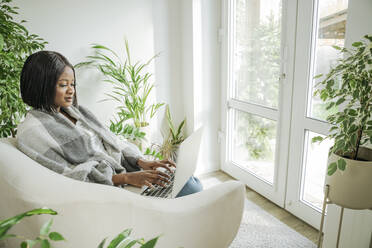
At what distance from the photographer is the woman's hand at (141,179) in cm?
130

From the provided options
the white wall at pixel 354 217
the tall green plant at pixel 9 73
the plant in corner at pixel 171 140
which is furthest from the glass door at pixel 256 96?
the tall green plant at pixel 9 73

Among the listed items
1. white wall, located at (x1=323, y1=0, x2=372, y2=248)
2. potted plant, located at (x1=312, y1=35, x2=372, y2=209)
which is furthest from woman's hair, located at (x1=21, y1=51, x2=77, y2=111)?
white wall, located at (x1=323, y1=0, x2=372, y2=248)

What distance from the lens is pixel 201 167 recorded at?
2873mm

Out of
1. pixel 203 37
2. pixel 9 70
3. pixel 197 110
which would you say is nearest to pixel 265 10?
pixel 203 37

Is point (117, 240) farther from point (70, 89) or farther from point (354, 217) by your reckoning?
point (354, 217)

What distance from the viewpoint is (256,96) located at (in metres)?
2.37

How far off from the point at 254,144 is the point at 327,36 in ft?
3.54

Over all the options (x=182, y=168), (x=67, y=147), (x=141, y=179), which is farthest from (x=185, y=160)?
(x=67, y=147)

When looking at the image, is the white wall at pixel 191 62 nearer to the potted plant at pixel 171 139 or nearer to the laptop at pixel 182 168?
the potted plant at pixel 171 139

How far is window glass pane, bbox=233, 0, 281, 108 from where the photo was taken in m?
2.12

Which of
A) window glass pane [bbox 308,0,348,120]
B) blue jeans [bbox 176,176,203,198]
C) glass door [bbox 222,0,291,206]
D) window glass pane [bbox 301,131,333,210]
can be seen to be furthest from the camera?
glass door [bbox 222,0,291,206]

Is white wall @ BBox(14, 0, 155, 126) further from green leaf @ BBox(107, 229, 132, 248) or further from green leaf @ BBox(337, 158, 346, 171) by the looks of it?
green leaf @ BBox(107, 229, 132, 248)

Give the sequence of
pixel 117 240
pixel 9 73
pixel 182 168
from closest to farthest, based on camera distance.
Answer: pixel 117 240 < pixel 182 168 < pixel 9 73

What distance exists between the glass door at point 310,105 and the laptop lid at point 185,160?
1.00 meters
